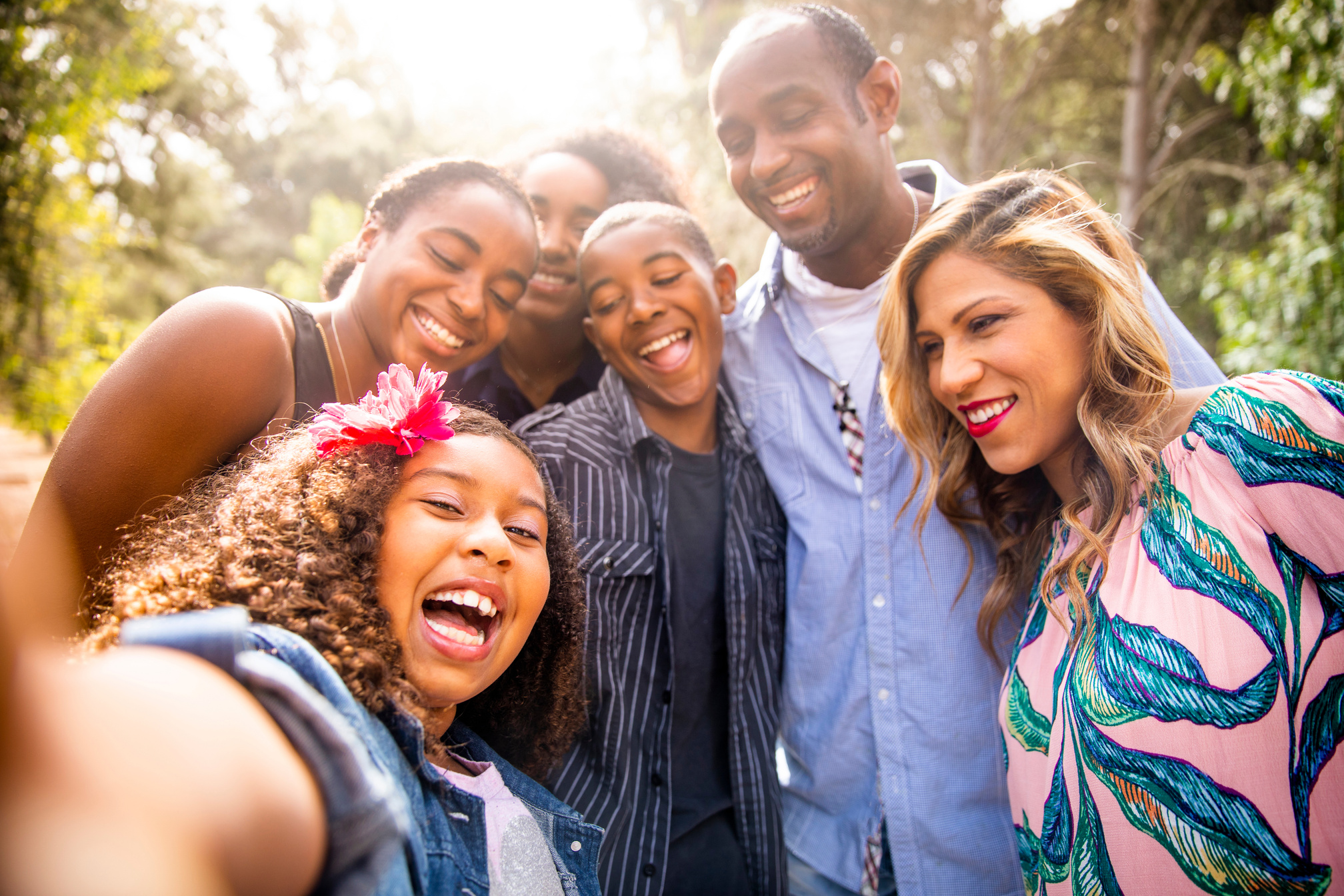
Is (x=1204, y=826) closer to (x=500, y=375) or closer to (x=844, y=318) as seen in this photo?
(x=844, y=318)

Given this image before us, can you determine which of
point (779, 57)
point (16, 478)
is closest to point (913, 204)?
point (779, 57)

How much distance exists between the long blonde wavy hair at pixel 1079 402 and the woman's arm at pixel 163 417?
5.78 ft

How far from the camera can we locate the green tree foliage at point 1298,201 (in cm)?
482

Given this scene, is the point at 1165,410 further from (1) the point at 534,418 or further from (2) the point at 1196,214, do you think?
(2) the point at 1196,214

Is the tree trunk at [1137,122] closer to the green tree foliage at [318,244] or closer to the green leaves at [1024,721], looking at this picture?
the green leaves at [1024,721]

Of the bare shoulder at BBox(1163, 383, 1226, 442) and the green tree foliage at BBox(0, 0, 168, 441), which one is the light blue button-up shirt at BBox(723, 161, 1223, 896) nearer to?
the bare shoulder at BBox(1163, 383, 1226, 442)

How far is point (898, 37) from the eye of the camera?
9227 millimetres

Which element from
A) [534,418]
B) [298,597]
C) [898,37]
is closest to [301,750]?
[298,597]

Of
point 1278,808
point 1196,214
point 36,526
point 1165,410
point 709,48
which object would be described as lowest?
point 1278,808

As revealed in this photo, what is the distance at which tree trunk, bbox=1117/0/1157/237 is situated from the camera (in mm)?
7879

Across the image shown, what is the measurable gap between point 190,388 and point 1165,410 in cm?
236

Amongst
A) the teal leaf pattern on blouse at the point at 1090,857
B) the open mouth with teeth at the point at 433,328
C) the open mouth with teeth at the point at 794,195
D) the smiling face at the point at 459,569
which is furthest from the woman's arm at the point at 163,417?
the teal leaf pattern on blouse at the point at 1090,857

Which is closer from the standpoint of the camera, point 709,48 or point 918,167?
point 918,167

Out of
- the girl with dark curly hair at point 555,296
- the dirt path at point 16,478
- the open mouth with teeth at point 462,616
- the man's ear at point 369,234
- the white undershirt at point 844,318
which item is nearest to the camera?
the open mouth with teeth at point 462,616
